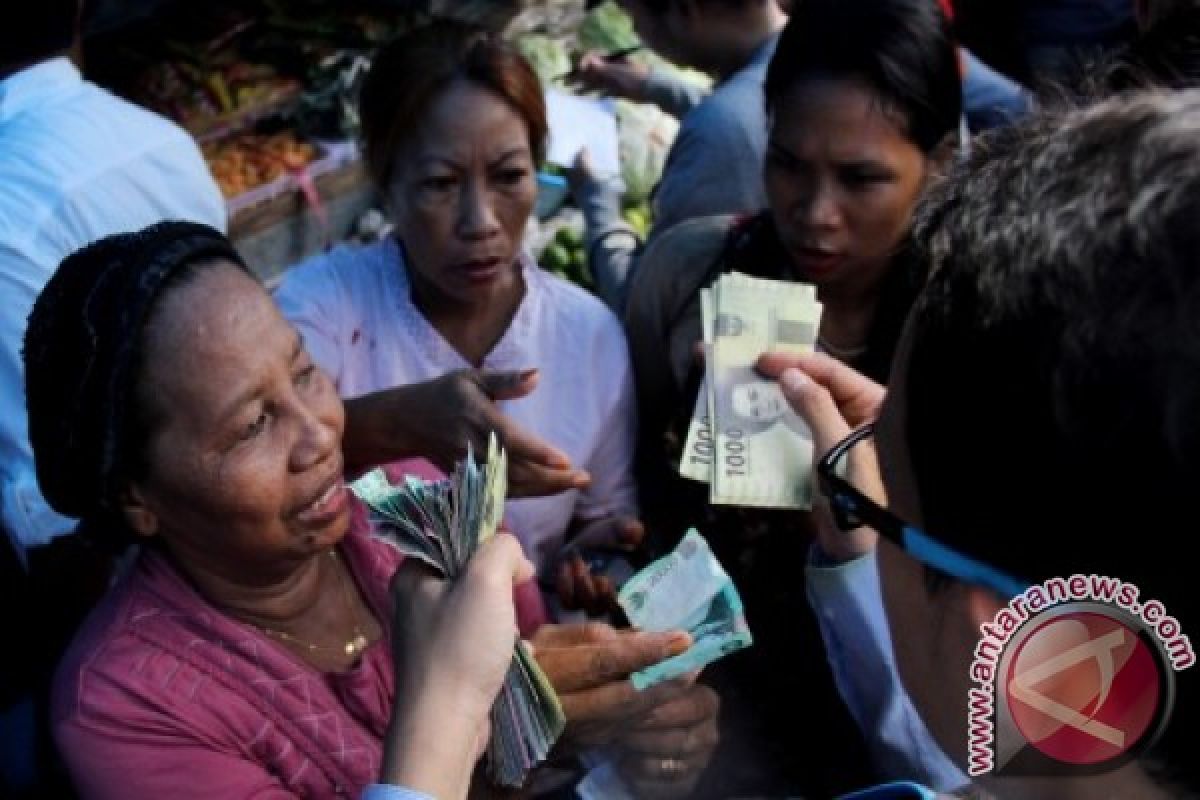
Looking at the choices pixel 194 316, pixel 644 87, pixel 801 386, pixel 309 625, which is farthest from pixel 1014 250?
pixel 644 87

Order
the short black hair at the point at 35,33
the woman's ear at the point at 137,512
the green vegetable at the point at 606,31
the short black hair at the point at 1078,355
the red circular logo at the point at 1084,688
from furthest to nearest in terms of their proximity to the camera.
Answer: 1. the green vegetable at the point at 606,31
2. the short black hair at the point at 35,33
3. the woman's ear at the point at 137,512
4. the red circular logo at the point at 1084,688
5. the short black hair at the point at 1078,355

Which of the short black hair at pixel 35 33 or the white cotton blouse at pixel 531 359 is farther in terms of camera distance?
the short black hair at pixel 35 33

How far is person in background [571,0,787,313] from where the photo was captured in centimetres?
291

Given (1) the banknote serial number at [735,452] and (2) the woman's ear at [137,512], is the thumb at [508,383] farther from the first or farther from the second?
(2) the woman's ear at [137,512]

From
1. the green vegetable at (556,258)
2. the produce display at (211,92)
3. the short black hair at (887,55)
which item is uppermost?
the short black hair at (887,55)

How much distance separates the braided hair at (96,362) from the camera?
1.66 m

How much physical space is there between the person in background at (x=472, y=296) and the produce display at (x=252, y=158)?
7.40 feet

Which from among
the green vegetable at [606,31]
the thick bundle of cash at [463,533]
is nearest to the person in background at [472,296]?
the thick bundle of cash at [463,533]

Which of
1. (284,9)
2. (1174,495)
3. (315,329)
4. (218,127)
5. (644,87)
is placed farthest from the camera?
(284,9)

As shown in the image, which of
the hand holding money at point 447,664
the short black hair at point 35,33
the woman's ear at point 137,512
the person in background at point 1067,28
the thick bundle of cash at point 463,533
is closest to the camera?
the hand holding money at point 447,664

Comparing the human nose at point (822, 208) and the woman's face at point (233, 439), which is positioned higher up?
the human nose at point (822, 208)

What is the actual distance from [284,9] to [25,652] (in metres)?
4.21

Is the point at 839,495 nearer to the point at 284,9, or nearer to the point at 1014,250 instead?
the point at 1014,250

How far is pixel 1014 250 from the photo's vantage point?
2.91 feet
